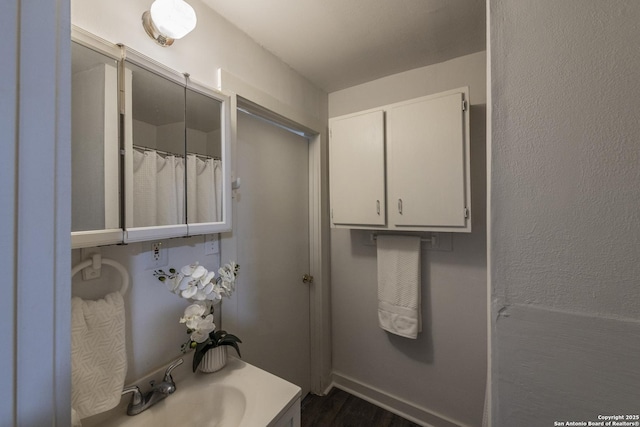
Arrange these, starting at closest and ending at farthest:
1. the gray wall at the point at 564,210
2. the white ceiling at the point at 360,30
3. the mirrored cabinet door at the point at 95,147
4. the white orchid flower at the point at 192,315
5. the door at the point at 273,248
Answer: the gray wall at the point at 564,210 < the mirrored cabinet door at the point at 95,147 < the white orchid flower at the point at 192,315 < the white ceiling at the point at 360,30 < the door at the point at 273,248

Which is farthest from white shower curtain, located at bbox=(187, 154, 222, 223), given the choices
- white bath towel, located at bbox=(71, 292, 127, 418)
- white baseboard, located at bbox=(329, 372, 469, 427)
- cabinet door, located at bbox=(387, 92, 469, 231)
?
white baseboard, located at bbox=(329, 372, 469, 427)

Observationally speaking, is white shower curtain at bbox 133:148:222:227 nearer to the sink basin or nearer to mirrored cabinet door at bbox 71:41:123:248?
mirrored cabinet door at bbox 71:41:123:248

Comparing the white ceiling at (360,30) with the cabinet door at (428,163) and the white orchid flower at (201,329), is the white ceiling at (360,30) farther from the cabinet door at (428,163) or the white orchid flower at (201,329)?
the white orchid flower at (201,329)

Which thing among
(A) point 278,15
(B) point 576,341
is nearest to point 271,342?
Result: (B) point 576,341

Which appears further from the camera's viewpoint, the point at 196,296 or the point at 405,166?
the point at 405,166

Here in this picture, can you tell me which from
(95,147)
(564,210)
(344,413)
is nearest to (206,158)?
(95,147)

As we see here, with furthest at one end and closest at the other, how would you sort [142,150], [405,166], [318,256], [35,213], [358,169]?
1. [318,256]
2. [358,169]
3. [405,166]
4. [142,150]
5. [35,213]

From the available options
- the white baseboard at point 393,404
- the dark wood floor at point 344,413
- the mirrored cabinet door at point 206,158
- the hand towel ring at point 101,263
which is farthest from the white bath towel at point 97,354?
the white baseboard at point 393,404

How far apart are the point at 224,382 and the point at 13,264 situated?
0.87 m

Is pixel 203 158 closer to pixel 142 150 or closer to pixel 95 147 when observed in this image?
pixel 142 150

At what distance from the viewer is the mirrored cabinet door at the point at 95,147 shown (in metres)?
0.67

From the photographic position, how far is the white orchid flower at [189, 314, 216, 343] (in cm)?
91

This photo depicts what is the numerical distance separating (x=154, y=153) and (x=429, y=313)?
1.74 meters

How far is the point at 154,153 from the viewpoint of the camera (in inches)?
34.0
